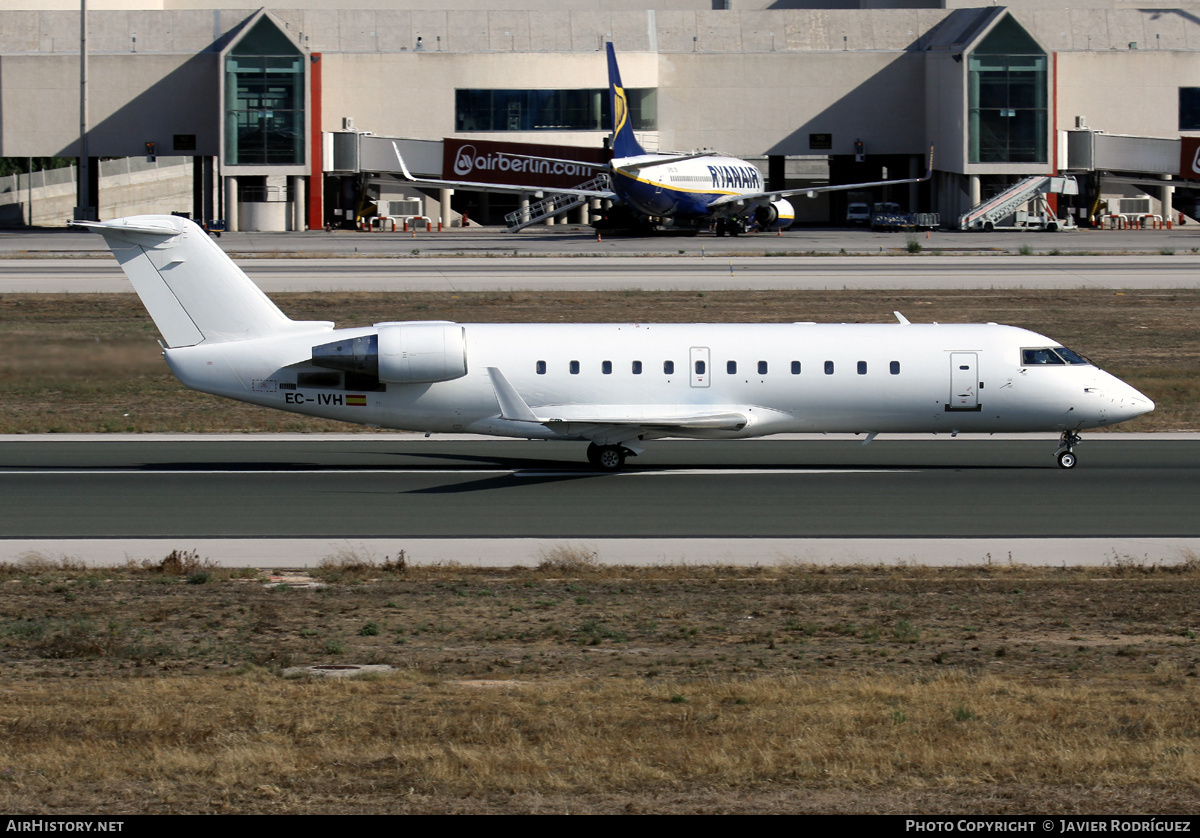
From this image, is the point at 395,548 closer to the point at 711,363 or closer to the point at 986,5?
the point at 711,363

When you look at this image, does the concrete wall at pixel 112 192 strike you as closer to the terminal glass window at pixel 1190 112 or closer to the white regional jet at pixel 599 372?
the terminal glass window at pixel 1190 112

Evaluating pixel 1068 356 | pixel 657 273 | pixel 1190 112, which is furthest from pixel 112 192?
pixel 1068 356

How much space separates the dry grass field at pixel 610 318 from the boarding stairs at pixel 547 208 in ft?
132

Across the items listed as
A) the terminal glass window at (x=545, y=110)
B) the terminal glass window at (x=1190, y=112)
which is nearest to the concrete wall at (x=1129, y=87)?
the terminal glass window at (x=1190, y=112)

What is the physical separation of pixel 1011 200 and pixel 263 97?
49601 mm

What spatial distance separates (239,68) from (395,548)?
78.9 metres

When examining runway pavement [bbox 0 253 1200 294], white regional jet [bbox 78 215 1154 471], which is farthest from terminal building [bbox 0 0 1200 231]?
white regional jet [bbox 78 215 1154 471]

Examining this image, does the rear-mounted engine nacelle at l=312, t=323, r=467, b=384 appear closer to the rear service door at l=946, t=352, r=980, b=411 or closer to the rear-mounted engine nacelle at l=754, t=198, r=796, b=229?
the rear service door at l=946, t=352, r=980, b=411

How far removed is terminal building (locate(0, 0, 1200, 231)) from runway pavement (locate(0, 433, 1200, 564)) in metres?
67.4

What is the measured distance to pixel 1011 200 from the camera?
94688mm

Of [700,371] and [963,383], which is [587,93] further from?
[963,383]

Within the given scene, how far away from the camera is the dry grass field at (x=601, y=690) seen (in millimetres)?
10859
